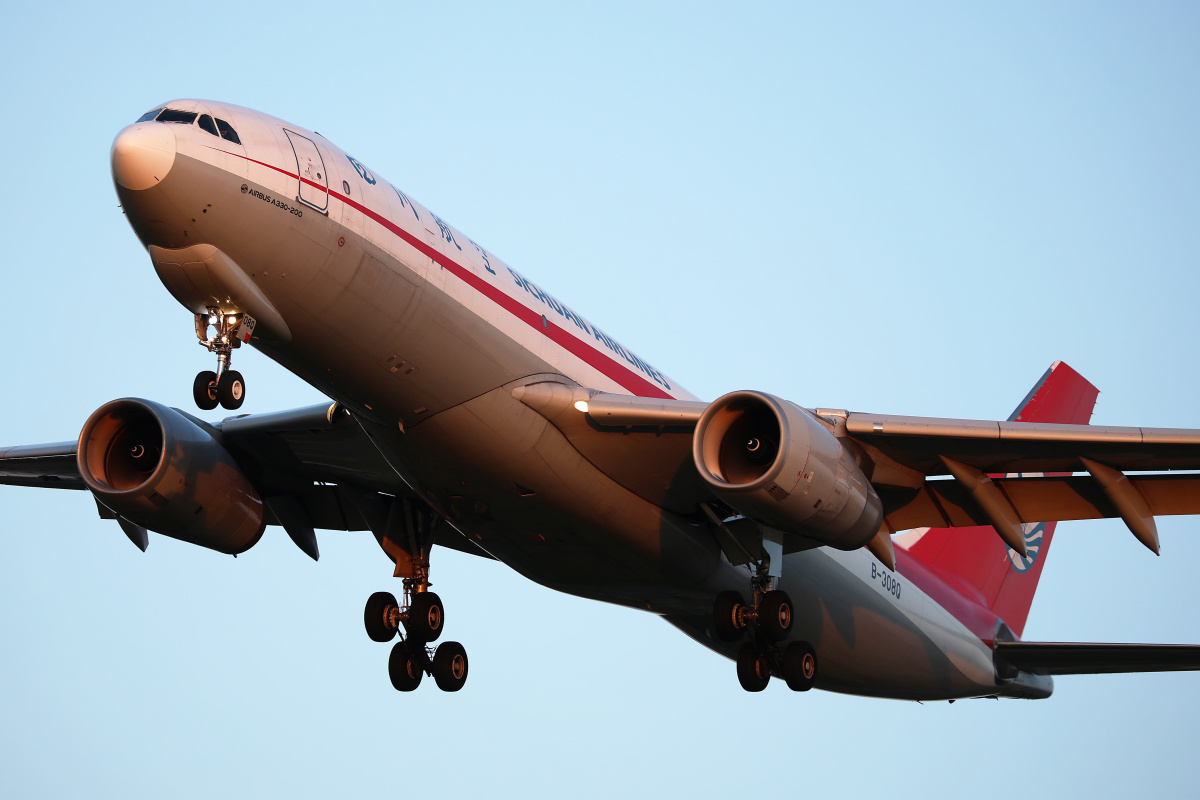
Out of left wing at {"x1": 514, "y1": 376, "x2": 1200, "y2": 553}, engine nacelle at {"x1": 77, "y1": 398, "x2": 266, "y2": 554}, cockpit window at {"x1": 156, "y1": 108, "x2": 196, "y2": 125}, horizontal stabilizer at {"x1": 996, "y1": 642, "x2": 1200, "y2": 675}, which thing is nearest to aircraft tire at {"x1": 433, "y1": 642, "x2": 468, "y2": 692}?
engine nacelle at {"x1": 77, "y1": 398, "x2": 266, "y2": 554}

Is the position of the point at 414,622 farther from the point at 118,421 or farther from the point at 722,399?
the point at 722,399

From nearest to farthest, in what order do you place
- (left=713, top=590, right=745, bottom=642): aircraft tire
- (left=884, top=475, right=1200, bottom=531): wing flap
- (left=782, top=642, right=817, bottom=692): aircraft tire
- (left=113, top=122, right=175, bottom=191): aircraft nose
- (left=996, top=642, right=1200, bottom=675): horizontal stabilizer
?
(left=113, top=122, right=175, bottom=191): aircraft nose
(left=884, top=475, right=1200, bottom=531): wing flap
(left=713, top=590, right=745, bottom=642): aircraft tire
(left=782, top=642, right=817, bottom=692): aircraft tire
(left=996, top=642, right=1200, bottom=675): horizontal stabilizer

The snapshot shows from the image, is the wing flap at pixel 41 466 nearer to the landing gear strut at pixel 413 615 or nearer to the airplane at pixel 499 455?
the airplane at pixel 499 455

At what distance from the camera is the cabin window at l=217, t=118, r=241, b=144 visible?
1402cm

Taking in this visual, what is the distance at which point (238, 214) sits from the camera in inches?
547

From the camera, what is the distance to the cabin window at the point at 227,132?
1402cm

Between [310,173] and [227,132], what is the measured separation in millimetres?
1010

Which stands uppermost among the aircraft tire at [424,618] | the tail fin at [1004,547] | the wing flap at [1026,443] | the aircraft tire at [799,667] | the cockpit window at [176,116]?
the tail fin at [1004,547]

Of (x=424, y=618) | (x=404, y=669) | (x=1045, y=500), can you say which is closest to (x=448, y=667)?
(x=404, y=669)

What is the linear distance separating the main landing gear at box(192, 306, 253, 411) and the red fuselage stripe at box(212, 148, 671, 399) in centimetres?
174

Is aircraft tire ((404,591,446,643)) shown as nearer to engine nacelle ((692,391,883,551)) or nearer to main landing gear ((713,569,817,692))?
main landing gear ((713,569,817,692))

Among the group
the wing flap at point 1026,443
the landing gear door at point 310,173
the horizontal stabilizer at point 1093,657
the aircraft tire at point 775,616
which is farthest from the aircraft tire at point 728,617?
the landing gear door at point 310,173

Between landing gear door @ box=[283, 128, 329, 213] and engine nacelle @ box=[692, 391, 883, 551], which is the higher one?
landing gear door @ box=[283, 128, 329, 213]

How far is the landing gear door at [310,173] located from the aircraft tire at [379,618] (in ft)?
25.6
